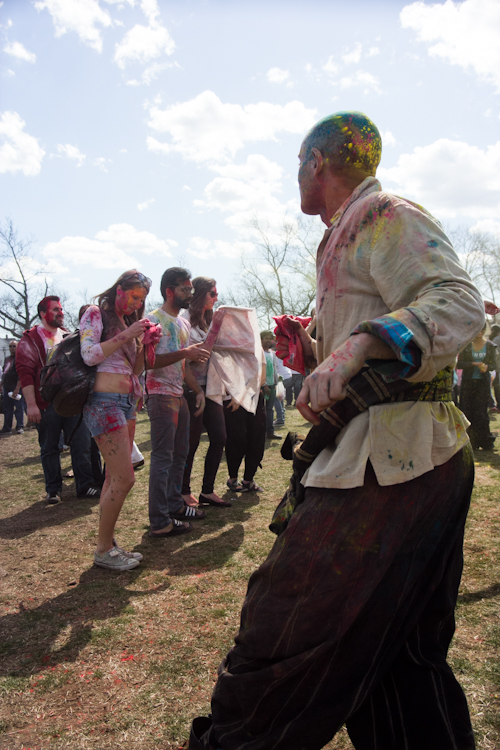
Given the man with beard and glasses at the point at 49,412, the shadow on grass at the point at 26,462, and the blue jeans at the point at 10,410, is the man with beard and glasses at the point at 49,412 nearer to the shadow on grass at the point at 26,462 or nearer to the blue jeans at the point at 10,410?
the shadow on grass at the point at 26,462

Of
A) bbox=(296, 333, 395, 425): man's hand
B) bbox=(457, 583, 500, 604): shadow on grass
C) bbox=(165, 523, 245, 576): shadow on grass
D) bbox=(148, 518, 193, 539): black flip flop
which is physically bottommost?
bbox=(457, 583, 500, 604): shadow on grass

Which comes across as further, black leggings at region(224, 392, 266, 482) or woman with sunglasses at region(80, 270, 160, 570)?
black leggings at region(224, 392, 266, 482)

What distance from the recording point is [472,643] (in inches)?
98.2

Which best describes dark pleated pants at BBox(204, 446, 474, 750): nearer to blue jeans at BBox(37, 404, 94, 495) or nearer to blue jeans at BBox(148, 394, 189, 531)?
blue jeans at BBox(148, 394, 189, 531)

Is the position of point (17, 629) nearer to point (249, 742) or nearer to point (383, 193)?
point (249, 742)

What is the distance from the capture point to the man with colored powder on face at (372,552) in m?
1.30

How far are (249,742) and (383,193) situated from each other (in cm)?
161

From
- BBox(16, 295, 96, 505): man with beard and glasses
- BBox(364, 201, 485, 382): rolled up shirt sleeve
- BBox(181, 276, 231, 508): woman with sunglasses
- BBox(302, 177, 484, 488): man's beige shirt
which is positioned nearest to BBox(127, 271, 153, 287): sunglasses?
→ BBox(181, 276, 231, 508): woman with sunglasses

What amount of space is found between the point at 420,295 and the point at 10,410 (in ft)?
44.0

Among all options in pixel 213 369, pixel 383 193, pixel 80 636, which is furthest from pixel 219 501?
pixel 383 193

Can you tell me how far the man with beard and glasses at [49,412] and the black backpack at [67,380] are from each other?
1951 millimetres

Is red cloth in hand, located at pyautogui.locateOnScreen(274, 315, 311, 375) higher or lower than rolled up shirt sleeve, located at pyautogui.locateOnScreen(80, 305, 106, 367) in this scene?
lower

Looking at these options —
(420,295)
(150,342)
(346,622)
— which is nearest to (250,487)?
(150,342)

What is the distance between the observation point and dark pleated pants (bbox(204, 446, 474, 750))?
4.36 ft
